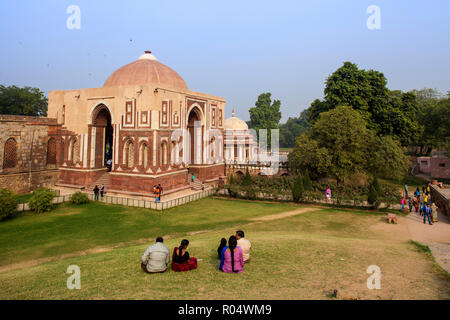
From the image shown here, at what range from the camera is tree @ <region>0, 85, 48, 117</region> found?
43562 mm

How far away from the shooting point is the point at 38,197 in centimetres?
1864

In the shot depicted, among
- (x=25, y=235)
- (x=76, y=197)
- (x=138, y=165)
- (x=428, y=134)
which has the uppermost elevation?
(x=428, y=134)

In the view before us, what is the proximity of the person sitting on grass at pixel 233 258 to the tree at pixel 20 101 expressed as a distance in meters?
49.5

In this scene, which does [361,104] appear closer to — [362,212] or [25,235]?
[362,212]

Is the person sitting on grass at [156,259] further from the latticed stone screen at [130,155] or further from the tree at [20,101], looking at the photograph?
the tree at [20,101]

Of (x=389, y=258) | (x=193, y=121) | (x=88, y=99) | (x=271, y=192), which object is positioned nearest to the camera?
(x=389, y=258)

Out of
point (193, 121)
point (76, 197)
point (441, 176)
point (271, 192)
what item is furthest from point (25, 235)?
point (441, 176)

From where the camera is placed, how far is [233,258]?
23.3 feet

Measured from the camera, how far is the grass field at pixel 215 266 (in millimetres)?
6129

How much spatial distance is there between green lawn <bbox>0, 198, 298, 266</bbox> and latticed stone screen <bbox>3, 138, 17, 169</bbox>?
26.6 ft

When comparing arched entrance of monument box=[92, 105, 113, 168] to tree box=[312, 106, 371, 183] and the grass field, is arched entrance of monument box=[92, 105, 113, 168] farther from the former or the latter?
tree box=[312, 106, 371, 183]

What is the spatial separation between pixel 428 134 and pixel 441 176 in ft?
22.6

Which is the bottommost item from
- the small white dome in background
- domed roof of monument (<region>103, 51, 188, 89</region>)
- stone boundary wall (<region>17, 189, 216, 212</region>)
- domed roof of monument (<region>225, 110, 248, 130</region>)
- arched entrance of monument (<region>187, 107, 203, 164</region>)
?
stone boundary wall (<region>17, 189, 216, 212</region>)

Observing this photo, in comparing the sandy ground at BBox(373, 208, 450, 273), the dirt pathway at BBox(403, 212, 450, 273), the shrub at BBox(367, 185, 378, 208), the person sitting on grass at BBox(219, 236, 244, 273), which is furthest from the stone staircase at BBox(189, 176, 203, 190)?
the person sitting on grass at BBox(219, 236, 244, 273)
